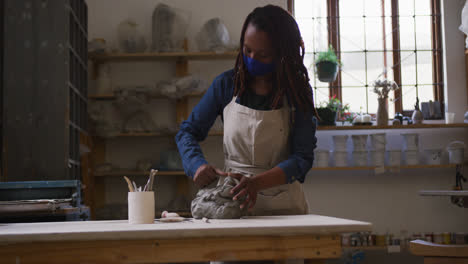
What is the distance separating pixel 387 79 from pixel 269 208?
3464 mm

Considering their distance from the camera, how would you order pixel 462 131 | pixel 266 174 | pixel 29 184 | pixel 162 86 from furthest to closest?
pixel 462 131 → pixel 162 86 → pixel 29 184 → pixel 266 174

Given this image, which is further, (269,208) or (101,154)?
(101,154)

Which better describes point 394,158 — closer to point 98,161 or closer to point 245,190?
point 98,161

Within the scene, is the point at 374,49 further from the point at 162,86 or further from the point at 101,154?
the point at 101,154

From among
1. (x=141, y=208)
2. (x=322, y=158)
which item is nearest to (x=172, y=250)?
(x=141, y=208)

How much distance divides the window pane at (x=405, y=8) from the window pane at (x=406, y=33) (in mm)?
48

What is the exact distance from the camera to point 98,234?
1229mm

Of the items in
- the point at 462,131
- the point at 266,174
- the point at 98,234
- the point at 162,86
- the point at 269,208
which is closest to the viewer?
the point at 98,234

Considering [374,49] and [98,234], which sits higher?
[374,49]

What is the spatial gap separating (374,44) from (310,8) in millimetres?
706

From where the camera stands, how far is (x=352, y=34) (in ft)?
16.8

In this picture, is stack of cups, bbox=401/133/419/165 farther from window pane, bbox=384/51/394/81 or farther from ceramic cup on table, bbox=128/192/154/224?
ceramic cup on table, bbox=128/192/154/224

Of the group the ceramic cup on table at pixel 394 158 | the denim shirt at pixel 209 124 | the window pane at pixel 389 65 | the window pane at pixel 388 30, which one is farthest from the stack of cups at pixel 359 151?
the denim shirt at pixel 209 124

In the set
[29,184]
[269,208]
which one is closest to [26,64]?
[29,184]
